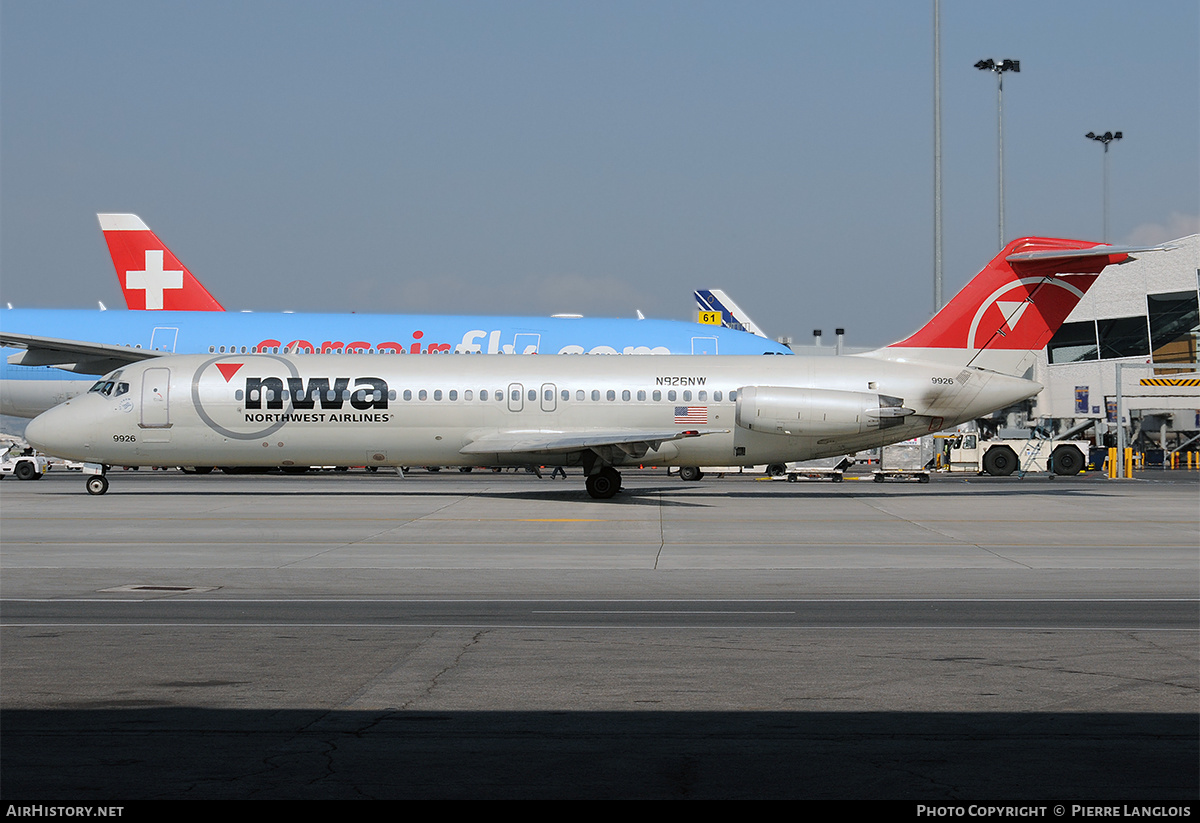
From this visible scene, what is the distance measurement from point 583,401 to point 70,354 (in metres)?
18.4

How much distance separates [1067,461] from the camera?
48.8 meters

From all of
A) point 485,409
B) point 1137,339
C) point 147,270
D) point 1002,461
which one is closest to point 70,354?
point 147,270

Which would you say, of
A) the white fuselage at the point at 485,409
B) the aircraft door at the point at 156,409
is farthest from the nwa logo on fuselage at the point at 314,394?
the aircraft door at the point at 156,409

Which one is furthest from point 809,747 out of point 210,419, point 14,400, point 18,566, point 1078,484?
point 14,400

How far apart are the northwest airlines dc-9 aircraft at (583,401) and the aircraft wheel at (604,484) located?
0.13 feet

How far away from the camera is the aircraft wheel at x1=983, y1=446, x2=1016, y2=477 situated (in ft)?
162

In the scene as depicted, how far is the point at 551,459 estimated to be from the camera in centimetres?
3038

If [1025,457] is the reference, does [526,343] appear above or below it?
above

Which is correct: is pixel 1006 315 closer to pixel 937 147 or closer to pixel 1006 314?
pixel 1006 314

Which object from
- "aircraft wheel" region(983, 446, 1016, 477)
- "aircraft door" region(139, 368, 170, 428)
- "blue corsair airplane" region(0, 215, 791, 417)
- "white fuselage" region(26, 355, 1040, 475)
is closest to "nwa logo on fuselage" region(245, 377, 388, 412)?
"white fuselage" region(26, 355, 1040, 475)

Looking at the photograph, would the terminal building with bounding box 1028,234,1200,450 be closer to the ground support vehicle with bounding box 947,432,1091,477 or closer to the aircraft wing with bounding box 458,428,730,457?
the ground support vehicle with bounding box 947,432,1091,477

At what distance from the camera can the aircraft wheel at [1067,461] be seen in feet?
160

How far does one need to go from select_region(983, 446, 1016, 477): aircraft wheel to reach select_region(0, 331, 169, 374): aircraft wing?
33.9m

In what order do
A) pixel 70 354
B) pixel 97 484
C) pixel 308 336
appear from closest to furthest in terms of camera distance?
pixel 97 484 < pixel 70 354 < pixel 308 336
